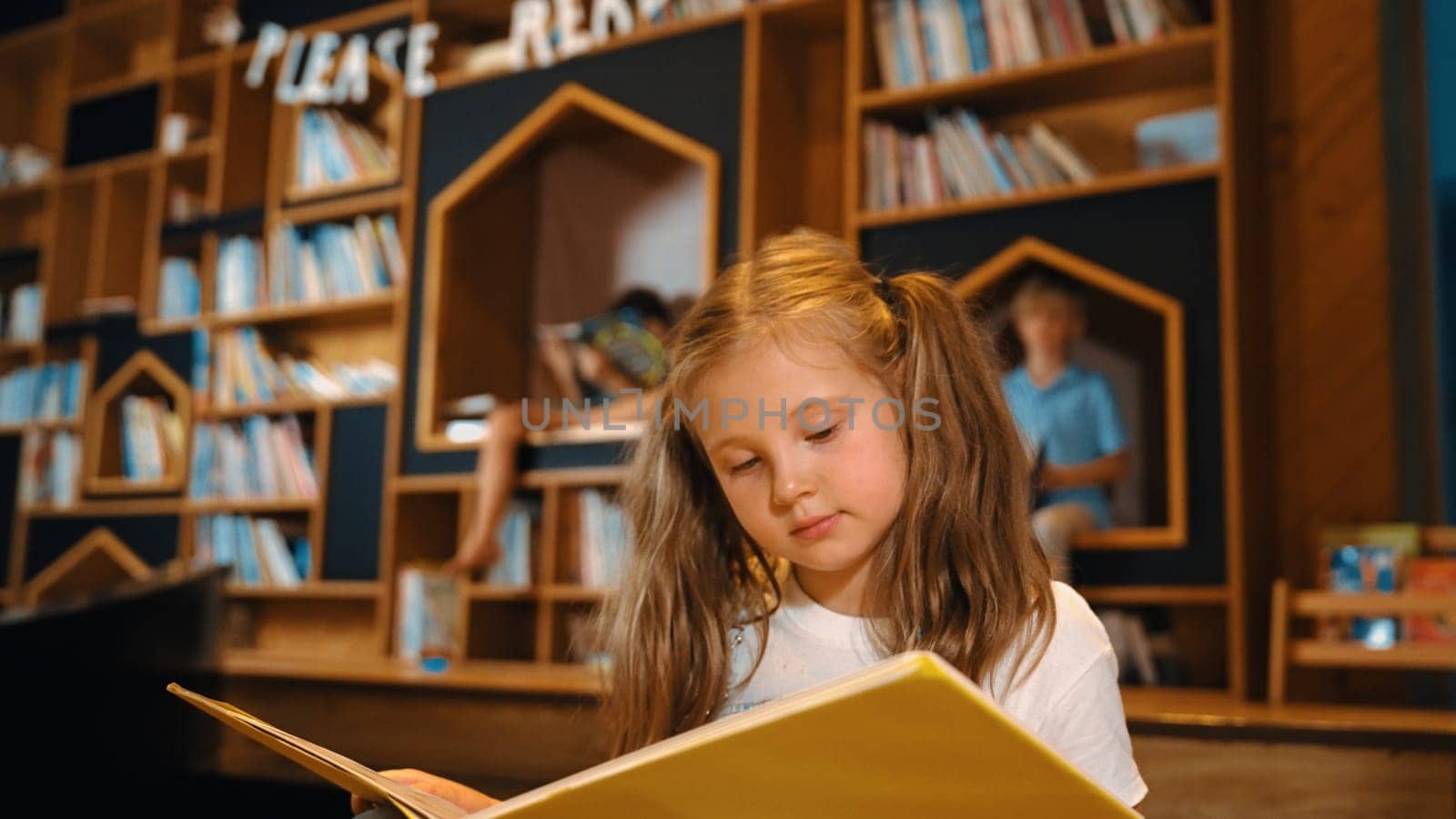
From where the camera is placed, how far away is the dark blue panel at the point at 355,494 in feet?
11.7

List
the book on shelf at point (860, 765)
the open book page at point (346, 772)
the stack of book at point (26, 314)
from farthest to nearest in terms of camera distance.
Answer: the stack of book at point (26, 314) < the open book page at point (346, 772) < the book on shelf at point (860, 765)

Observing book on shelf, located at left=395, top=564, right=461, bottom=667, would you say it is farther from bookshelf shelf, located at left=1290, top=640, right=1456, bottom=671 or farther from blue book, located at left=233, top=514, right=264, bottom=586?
bookshelf shelf, located at left=1290, top=640, right=1456, bottom=671

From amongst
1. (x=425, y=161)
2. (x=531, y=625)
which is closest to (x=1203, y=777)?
(x=531, y=625)

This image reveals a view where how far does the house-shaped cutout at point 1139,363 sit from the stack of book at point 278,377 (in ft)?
6.48

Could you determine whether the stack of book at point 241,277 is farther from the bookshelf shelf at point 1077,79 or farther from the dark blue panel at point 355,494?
the bookshelf shelf at point 1077,79

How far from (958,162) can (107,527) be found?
304cm

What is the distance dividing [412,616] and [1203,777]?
2.09m

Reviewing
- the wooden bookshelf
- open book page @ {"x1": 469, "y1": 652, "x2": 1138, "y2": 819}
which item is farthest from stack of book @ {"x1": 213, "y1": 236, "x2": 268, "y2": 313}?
open book page @ {"x1": 469, "y1": 652, "x2": 1138, "y2": 819}

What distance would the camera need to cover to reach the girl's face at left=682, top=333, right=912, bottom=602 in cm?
97

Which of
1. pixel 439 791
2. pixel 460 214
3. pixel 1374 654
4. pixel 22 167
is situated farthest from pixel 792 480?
pixel 22 167

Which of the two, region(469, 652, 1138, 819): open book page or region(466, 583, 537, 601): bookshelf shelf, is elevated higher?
region(469, 652, 1138, 819): open book page

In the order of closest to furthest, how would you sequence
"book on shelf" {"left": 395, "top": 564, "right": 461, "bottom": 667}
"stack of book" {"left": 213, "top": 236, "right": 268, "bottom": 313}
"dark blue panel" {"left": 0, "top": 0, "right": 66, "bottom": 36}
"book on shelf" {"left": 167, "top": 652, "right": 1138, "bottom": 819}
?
"book on shelf" {"left": 167, "top": 652, "right": 1138, "bottom": 819} → "book on shelf" {"left": 395, "top": 564, "right": 461, "bottom": 667} → "stack of book" {"left": 213, "top": 236, "right": 268, "bottom": 313} → "dark blue panel" {"left": 0, "top": 0, "right": 66, "bottom": 36}

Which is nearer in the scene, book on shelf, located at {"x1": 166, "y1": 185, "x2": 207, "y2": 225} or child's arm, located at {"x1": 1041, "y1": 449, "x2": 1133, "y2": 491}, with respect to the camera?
child's arm, located at {"x1": 1041, "y1": 449, "x2": 1133, "y2": 491}

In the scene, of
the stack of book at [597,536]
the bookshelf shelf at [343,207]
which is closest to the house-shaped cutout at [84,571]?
the bookshelf shelf at [343,207]
